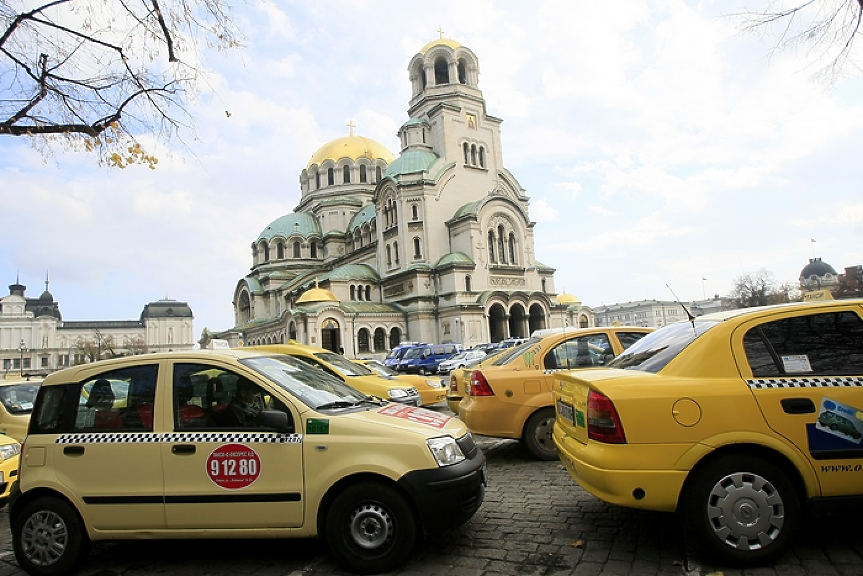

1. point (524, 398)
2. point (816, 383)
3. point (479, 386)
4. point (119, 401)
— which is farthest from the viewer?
point (479, 386)

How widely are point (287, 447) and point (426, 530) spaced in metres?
1.23

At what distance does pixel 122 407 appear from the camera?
4.61 meters

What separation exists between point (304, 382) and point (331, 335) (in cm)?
3997

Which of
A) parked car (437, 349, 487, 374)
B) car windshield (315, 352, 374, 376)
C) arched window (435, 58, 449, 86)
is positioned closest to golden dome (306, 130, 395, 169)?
arched window (435, 58, 449, 86)

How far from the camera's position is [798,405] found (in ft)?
12.7

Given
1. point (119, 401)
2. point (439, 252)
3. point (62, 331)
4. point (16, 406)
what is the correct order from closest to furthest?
point (119, 401) < point (16, 406) < point (439, 252) < point (62, 331)

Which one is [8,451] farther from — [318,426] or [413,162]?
[413,162]

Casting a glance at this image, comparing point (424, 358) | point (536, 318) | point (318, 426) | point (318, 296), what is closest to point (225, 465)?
point (318, 426)

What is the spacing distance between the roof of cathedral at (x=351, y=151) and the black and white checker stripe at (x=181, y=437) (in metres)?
59.6

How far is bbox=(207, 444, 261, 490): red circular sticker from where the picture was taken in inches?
167

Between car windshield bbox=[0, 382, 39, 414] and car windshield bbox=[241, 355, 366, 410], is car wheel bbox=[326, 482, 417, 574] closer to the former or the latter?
car windshield bbox=[241, 355, 366, 410]

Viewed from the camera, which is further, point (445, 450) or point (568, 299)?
point (568, 299)

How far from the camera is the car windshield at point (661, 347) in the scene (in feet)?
14.3

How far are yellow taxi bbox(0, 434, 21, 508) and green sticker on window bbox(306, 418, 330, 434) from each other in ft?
15.2
